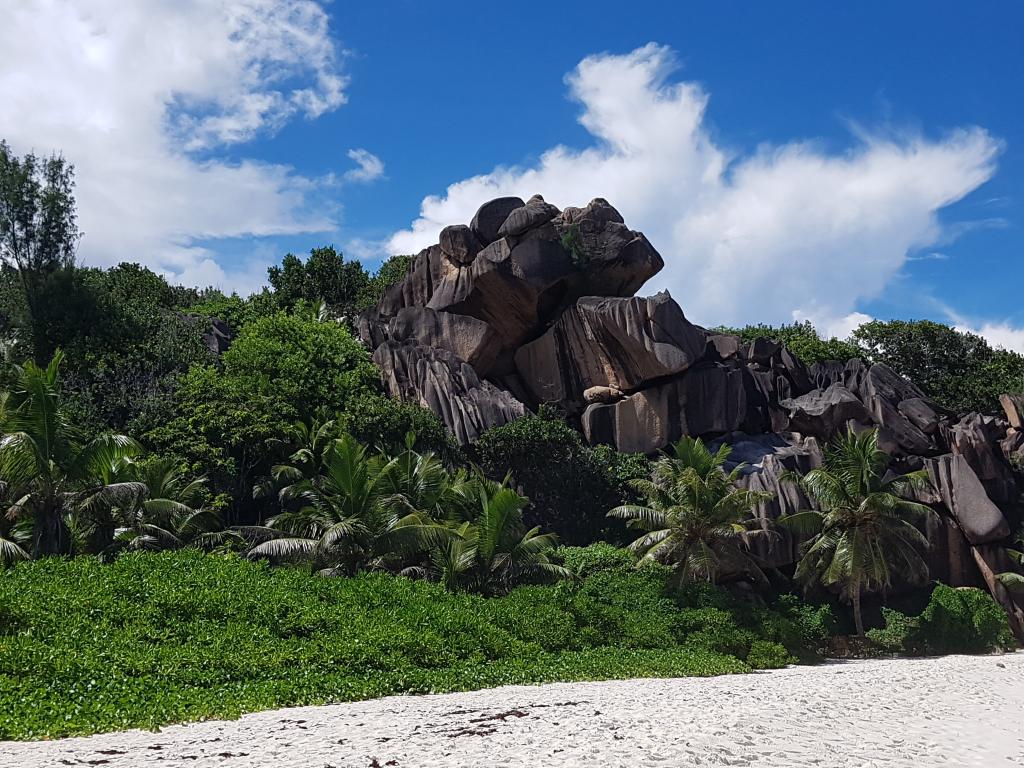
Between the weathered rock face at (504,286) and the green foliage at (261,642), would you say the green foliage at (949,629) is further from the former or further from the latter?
the weathered rock face at (504,286)

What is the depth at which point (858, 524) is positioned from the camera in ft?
90.3

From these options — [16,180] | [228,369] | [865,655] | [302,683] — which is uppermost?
[16,180]

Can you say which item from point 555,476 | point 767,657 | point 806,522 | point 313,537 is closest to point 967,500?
point 806,522

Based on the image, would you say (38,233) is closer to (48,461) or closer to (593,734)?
(48,461)

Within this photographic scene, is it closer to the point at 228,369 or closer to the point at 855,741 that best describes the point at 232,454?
the point at 228,369

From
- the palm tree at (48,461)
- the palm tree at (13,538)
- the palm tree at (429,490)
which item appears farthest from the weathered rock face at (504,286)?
the palm tree at (48,461)

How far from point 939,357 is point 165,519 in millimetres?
45729

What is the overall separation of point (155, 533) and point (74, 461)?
15.1 feet

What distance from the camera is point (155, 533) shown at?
22391mm

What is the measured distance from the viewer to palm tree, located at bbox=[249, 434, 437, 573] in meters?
21.1

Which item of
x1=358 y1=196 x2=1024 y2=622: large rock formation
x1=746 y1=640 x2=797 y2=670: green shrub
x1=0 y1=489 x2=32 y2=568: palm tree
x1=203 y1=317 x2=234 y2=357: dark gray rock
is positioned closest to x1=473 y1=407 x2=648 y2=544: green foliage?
x1=358 y1=196 x2=1024 y2=622: large rock formation

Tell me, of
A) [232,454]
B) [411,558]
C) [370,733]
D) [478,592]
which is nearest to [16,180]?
[232,454]

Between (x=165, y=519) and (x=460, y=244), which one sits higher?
(x=460, y=244)

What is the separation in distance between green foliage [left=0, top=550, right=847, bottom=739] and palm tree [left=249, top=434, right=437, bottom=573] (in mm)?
1274
